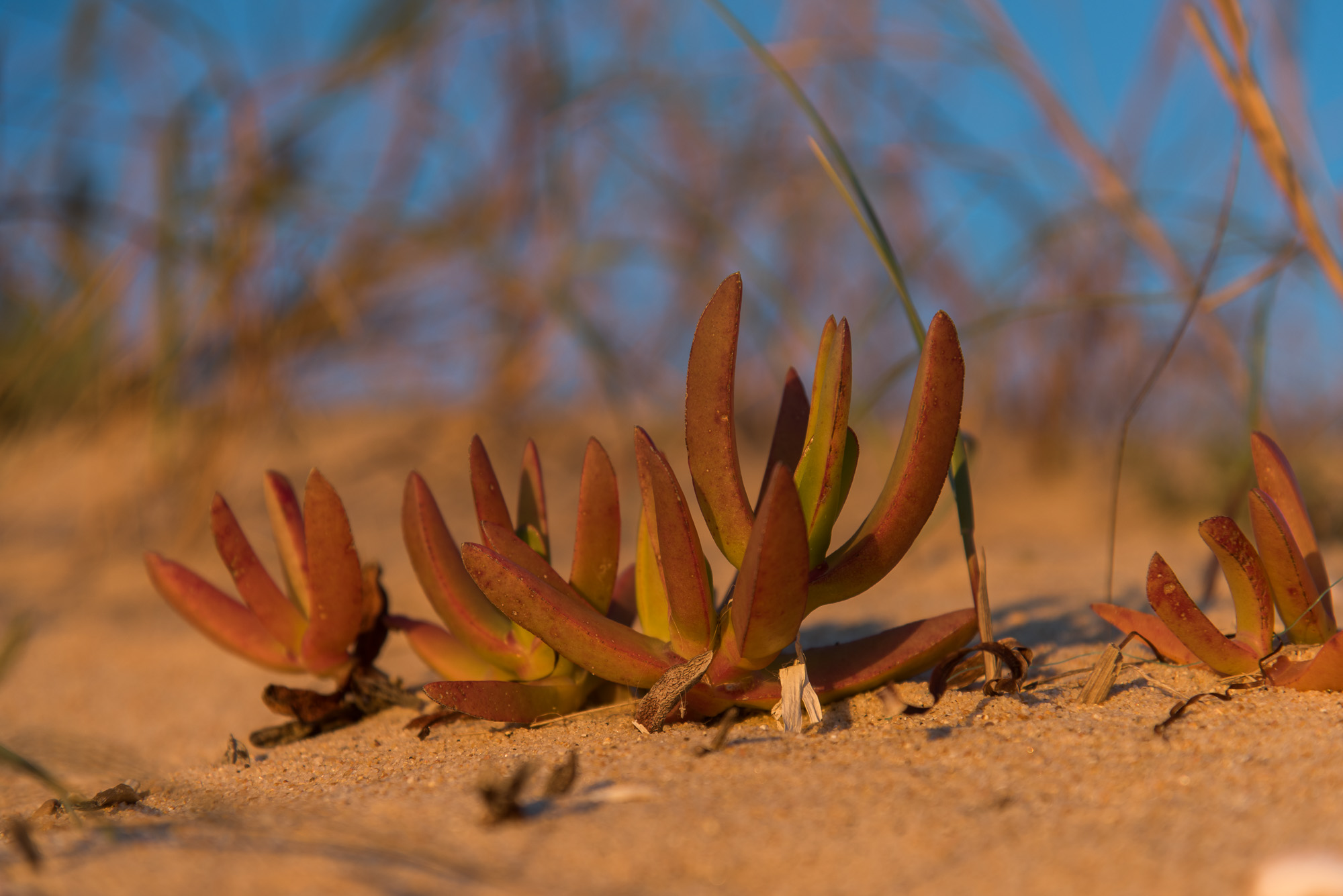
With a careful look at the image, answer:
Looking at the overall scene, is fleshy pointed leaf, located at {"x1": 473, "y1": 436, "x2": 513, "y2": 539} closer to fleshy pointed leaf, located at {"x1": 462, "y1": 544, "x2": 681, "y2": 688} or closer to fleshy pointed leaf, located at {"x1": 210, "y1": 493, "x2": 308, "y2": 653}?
fleshy pointed leaf, located at {"x1": 462, "y1": 544, "x2": 681, "y2": 688}

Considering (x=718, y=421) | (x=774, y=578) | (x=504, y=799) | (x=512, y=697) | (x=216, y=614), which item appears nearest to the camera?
(x=504, y=799)

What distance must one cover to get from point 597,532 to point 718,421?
269mm

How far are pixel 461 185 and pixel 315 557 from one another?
286 cm

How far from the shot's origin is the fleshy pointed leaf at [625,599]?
1.50 metres

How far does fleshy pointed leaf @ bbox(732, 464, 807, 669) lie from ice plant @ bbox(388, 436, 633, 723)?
25cm

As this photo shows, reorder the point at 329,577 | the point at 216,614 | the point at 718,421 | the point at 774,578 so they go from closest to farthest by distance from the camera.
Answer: the point at 774,578, the point at 718,421, the point at 329,577, the point at 216,614

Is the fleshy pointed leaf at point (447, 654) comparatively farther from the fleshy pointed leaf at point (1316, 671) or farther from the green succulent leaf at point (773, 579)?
the fleshy pointed leaf at point (1316, 671)

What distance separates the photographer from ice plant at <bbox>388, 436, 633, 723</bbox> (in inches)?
51.7

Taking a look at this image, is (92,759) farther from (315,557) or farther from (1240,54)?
(1240,54)

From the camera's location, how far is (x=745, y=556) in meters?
1.13

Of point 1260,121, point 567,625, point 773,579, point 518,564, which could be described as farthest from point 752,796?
point 1260,121

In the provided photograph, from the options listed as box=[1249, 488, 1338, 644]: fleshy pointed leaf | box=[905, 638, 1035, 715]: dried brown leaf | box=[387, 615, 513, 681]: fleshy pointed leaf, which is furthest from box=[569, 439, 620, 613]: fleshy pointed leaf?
box=[1249, 488, 1338, 644]: fleshy pointed leaf

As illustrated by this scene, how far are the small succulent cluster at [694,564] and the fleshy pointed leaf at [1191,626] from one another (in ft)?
0.79

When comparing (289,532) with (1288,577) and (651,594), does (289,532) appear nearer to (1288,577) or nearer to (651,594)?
(651,594)
